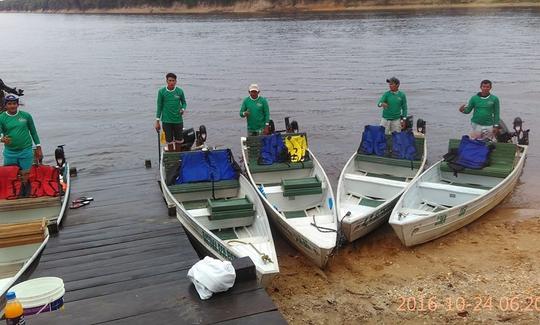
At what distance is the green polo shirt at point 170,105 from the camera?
11.6m

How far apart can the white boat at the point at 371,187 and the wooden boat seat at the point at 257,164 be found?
1007 mm

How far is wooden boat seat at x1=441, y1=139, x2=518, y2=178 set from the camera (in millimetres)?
11242

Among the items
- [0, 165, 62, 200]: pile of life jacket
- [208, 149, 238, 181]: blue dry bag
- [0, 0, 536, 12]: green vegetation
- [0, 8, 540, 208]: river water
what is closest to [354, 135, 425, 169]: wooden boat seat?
[0, 8, 540, 208]: river water

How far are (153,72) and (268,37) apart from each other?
18588 mm

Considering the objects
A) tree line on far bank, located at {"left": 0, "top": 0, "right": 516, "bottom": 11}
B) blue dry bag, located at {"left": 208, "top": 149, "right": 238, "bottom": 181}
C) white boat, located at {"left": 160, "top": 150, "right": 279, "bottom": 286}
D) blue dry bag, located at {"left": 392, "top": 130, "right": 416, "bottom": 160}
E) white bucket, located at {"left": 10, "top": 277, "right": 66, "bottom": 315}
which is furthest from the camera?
tree line on far bank, located at {"left": 0, "top": 0, "right": 516, "bottom": 11}

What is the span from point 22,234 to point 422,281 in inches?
269

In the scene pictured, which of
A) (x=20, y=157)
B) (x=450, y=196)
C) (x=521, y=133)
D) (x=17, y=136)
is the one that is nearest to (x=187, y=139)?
(x=20, y=157)

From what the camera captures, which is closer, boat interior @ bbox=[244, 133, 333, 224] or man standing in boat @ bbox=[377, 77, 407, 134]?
boat interior @ bbox=[244, 133, 333, 224]

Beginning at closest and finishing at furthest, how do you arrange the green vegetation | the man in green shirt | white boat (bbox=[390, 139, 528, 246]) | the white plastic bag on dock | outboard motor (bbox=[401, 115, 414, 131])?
1. the white plastic bag on dock
2. white boat (bbox=[390, 139, 528, 246])
3. the man in green shirt
4. outboard motor (bbox=[401, 115, 414, 131])
5. the green vegetation

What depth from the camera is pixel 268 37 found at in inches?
2009

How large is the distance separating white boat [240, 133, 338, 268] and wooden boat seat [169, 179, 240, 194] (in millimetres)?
468

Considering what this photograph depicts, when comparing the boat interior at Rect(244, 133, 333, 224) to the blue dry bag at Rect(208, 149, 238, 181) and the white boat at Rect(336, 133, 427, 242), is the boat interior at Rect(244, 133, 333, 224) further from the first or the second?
the blue dry bag at Rect(208, 149, 238, 181)

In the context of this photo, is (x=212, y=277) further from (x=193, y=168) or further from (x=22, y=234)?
(x=193, y=168)

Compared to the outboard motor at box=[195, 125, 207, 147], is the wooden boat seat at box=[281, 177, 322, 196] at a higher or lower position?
lower
